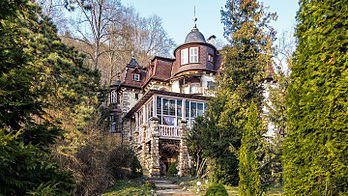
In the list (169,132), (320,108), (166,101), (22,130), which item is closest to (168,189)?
(169,132)

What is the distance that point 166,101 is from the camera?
18.2m

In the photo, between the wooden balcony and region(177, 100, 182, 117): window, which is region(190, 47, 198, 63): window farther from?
the wooden balcony

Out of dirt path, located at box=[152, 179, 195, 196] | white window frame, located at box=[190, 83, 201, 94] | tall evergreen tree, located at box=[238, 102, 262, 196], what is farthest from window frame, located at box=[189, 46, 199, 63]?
tall evergreen tree, located at box=[238, 102, 262, 196]

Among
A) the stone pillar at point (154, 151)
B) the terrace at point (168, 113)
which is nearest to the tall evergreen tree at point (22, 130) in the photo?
the stone pillar at point (154, 151)

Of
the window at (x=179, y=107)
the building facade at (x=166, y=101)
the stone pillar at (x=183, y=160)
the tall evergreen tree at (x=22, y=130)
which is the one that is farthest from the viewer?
the window at (x=179, y=107)

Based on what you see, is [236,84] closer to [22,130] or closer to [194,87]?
[194,87]

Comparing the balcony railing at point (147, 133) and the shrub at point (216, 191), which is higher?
the balcony railing at point (147, 133)

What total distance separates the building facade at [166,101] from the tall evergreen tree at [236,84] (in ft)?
5.23

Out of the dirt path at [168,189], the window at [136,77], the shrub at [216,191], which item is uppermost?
the window at [136,77]

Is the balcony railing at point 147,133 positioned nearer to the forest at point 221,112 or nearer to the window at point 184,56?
the forest at point 221,112

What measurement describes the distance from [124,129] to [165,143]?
711 cm

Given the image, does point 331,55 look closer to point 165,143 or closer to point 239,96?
point 239,96

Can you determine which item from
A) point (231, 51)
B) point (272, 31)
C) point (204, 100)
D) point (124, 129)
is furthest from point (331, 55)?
point (124, 129)

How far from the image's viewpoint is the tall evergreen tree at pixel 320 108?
340cm
